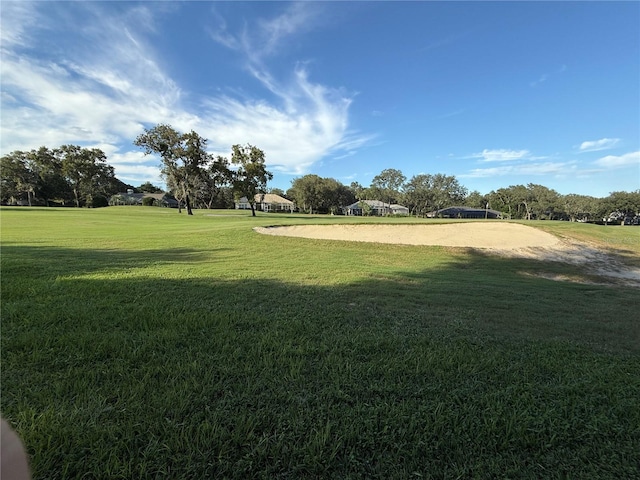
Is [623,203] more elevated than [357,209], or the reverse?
[623,203]

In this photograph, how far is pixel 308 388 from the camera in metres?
2.56

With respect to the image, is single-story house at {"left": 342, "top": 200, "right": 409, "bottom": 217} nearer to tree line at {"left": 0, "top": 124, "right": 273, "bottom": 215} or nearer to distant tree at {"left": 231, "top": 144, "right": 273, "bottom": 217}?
tree line at {"left": 0, "top": 124, "right": 273, "bottom": 215}

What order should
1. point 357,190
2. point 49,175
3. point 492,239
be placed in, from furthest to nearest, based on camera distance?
point 357,190 → point 49,175 → point 492,239

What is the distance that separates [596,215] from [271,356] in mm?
102469

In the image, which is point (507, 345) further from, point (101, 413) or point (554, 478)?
point (101, 413)

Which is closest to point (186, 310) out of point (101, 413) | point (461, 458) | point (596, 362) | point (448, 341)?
point (101, 413)

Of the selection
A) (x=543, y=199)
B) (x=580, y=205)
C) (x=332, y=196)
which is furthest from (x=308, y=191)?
(x=580, y=205)

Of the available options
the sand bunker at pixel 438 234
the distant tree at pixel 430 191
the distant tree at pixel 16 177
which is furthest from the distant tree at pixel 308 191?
the sand bunker at pixel 438 234

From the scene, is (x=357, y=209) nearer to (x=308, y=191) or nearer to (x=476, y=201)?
(x=308, y=191)

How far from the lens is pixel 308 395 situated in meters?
2.46

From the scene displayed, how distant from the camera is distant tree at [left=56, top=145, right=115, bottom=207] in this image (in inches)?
2400

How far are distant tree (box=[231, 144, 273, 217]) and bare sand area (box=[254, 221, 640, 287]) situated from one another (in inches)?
537

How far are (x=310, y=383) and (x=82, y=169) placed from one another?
76319mm

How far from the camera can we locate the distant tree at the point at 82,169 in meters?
61.0
